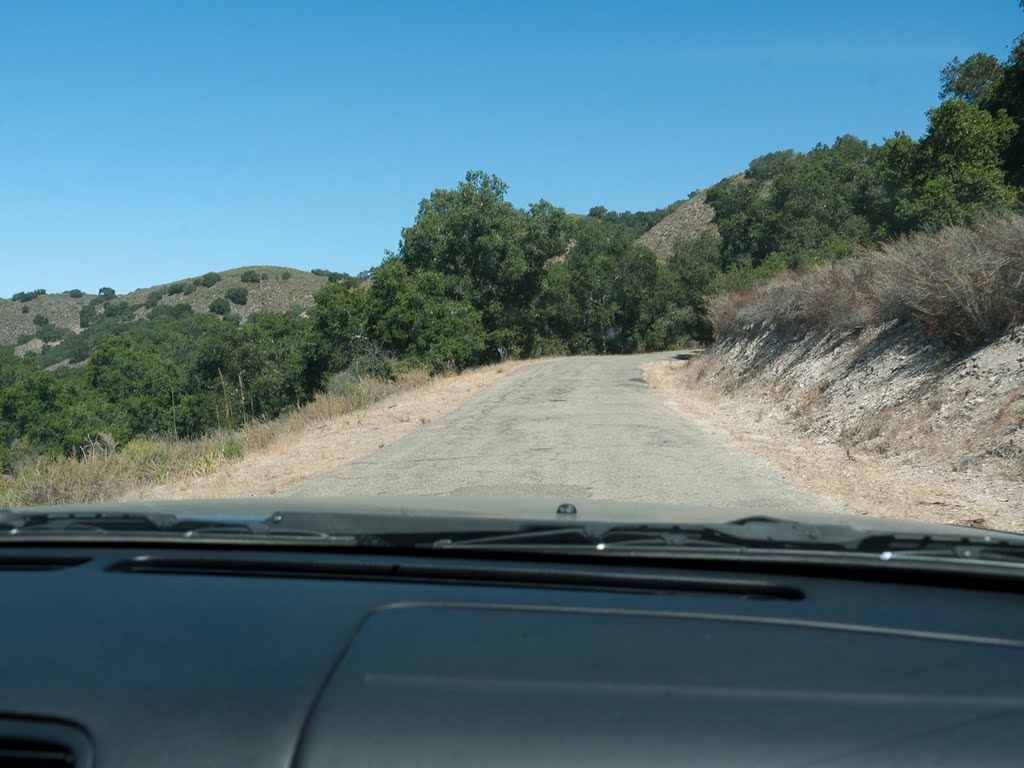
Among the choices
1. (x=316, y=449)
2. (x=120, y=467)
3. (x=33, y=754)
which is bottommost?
(x=316, y=449)

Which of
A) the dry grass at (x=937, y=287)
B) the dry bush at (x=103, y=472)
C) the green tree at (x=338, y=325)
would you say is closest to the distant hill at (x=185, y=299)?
the green tree at (x=338, y=325)

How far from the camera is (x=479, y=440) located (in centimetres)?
1505

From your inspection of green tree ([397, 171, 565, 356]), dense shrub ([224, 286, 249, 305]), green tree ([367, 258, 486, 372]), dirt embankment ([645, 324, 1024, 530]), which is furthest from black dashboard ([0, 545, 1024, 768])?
dense shrub ([224, 286, 249, 305])

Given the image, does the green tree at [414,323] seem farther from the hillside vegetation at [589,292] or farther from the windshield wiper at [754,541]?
the windshield wiper at [754,541]

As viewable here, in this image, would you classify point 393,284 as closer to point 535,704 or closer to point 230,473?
point 230,473

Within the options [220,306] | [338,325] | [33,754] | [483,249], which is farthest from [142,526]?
[220,306]

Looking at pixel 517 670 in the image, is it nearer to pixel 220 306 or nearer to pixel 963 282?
pixel 963 282

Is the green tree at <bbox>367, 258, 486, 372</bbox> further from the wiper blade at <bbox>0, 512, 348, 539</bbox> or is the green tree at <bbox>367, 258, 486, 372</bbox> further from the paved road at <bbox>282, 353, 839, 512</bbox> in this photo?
the wiper blade at <bbox>0, 512, 348, 539</bbox>

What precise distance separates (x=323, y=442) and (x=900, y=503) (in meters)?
10.5

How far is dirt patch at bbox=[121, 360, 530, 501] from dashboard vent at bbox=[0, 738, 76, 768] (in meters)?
8.30

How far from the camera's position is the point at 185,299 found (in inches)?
5118

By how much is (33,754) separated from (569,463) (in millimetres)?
10380

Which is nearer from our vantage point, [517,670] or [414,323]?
[517,670]

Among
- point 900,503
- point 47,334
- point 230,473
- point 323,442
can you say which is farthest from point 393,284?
point 47,334
